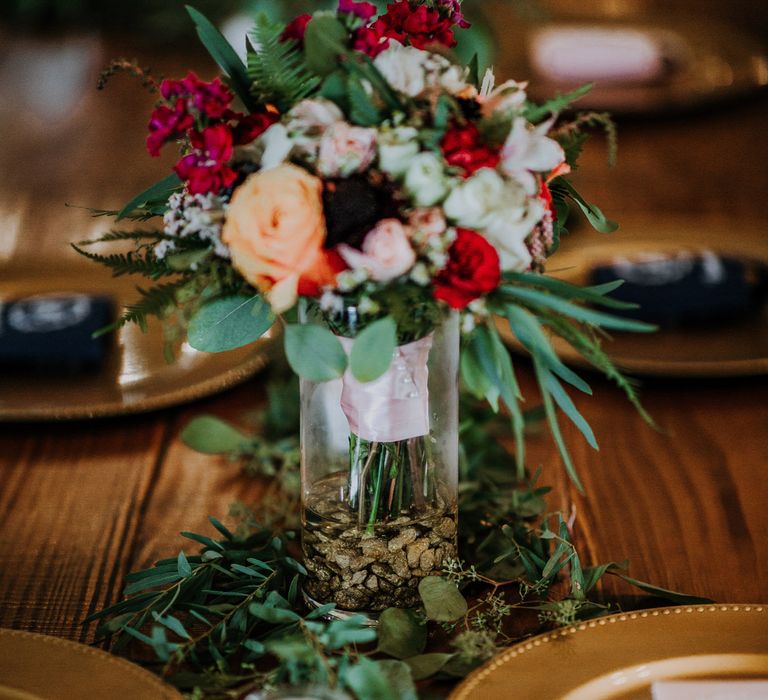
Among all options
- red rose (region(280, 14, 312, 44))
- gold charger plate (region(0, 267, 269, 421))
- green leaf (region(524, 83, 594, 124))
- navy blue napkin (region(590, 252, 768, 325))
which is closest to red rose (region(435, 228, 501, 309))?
green leaf (region(524, 83, 594, 124))

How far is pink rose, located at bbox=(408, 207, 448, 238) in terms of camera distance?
2.30ft

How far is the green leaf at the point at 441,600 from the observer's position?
83cm

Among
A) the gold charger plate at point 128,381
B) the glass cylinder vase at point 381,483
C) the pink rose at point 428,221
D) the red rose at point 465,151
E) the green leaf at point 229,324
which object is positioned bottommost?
the glass cylinder vase at point 381,483

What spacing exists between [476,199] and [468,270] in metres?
0.05

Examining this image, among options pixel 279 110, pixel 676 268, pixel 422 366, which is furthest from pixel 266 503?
pixel 676 268

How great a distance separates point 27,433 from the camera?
124cm

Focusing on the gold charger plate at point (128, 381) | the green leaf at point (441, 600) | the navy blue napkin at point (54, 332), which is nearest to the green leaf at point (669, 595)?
the green leaf at point (441, 600)

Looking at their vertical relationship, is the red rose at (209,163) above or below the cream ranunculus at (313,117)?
below

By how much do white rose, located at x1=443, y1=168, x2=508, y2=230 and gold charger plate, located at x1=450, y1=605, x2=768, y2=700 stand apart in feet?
1.12

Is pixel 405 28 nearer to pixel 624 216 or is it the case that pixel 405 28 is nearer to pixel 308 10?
pixel 624 216

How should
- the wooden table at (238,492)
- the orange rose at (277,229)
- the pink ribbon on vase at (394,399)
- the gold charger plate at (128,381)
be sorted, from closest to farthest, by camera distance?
the orange rose at (277,229), the pink ribbon on vase at (394,399), the wooden table at (238,492), the gold charger plate at (128,381)

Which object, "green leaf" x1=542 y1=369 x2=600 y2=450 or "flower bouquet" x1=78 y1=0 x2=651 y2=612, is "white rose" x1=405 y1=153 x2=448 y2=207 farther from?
"green leaf" x1=542 y1=369 x2=600 y2=450

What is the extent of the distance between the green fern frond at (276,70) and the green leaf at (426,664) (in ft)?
1.47

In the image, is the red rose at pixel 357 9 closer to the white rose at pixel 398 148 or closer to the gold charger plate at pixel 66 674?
the white rose at pixel 398 148
